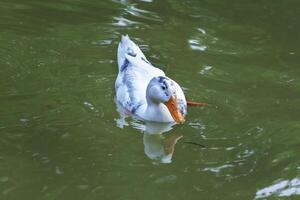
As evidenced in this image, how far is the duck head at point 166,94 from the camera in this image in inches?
315

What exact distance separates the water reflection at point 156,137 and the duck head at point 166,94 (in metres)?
0.20

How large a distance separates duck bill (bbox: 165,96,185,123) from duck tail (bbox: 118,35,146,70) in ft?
4.06

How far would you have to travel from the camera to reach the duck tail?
920 cm

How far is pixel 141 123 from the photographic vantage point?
27.0ft

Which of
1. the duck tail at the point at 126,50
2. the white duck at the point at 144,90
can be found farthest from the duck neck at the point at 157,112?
the duck tail at the point at 126,50

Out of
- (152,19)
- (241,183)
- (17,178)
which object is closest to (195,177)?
(241,183)

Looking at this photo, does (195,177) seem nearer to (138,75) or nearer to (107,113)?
(107,113)

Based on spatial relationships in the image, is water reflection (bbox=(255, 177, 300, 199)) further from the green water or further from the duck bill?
the duck bill

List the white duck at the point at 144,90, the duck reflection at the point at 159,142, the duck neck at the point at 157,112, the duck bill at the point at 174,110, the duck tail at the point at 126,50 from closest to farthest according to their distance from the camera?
1. the duck reflection at the point at 159,142
2. the duck bill at the point at 174,110
3. the white duck at the point at 144,90
4. the duck neck at the point at 157,112
5. the duck tail at the point at 126,50

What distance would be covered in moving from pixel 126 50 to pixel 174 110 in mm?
1565

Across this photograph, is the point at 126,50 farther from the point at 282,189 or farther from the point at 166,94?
the point at 282,189

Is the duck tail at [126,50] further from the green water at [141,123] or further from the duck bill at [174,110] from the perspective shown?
the duck bill at [174,110]

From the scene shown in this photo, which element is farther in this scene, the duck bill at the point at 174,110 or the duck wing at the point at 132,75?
the duck wing at the point at 132,75

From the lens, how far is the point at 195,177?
672 cm
